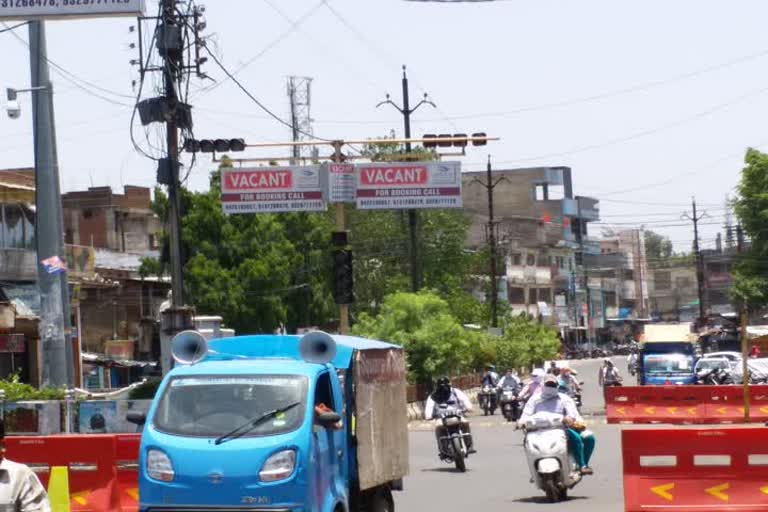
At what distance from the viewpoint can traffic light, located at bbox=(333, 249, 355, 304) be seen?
30.2 metres

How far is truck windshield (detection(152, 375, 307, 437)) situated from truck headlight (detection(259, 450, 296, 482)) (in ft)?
0.94

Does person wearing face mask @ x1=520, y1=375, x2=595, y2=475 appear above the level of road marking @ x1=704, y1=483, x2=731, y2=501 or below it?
above

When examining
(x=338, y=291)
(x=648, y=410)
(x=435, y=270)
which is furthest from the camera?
(x=435, y=270)

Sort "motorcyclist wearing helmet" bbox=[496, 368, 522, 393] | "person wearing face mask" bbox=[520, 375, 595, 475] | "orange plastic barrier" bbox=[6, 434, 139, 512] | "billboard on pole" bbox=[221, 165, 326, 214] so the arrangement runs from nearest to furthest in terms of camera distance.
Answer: "orange plastic barrier" bbox=[6, 434, 139, 512]
"person wearing face mask" bbox=[520, 375, 595, 475]
"billboard on pole" bbox=[221, 165, 326, 214]
"motorcyclist wearing helmet" bbox=[496, 368, 522, 393]

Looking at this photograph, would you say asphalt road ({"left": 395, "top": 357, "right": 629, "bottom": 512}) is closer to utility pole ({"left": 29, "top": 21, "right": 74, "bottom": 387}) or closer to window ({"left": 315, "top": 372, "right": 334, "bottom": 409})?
window ({"left": 315, "top": 372, "right": 334, "bottom": 409})

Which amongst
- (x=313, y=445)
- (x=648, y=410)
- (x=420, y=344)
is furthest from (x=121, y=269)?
(x=313, y=445)

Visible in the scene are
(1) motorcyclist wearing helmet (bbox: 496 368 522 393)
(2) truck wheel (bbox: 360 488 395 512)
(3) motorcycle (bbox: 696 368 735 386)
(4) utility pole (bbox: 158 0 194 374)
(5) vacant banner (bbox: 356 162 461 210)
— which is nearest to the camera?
(2) truck wheel (bbox: 360 488 395 512)

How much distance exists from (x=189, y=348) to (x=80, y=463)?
300 centimetres

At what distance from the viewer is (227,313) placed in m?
62.0

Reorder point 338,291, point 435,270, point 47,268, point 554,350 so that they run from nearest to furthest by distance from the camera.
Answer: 1. point 47,268
2. point 338,291
3. point 554,350
4. point 435,270

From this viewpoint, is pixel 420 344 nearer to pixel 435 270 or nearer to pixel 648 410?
pixel 648 410

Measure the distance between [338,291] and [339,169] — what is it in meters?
9.92

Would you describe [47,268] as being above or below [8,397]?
above

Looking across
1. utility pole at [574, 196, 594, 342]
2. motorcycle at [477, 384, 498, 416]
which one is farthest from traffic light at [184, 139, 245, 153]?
utility pole at [574, 196, 594, 342]
